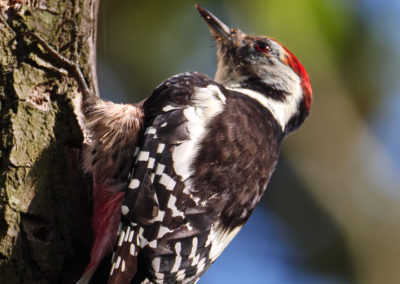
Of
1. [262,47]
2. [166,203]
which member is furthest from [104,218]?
[262,47]

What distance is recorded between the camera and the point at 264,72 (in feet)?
12.1

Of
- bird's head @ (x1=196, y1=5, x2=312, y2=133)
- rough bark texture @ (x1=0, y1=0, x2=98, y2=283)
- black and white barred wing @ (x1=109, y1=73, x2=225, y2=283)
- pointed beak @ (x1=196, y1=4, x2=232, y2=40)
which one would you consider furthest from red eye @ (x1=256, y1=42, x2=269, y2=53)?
rough bark texture @ (x1=0, y1=0, x2=98, y2=283)

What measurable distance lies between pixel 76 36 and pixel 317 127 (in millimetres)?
2232

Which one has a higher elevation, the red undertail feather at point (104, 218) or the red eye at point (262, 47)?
the red eye at point (262, 47)

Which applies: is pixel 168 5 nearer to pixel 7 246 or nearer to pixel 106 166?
pixel 106 166

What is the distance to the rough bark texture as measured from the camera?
243cm

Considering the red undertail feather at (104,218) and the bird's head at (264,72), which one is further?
the bird's head at (264,72)

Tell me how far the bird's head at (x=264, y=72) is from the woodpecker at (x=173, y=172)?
36 cm

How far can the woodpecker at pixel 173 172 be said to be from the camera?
2.54m

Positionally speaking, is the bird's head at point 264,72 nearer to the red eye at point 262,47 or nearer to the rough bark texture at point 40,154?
the red eye at point 262,47

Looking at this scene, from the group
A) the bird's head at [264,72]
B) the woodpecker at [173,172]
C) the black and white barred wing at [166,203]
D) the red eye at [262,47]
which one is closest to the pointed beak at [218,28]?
the bird's head at [264,72]

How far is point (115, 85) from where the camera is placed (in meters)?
4.50

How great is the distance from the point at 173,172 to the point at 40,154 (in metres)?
0.54

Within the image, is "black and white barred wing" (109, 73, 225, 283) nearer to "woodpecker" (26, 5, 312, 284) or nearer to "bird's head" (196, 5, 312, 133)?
"woodpecker" (26, 5, 312, 284)
